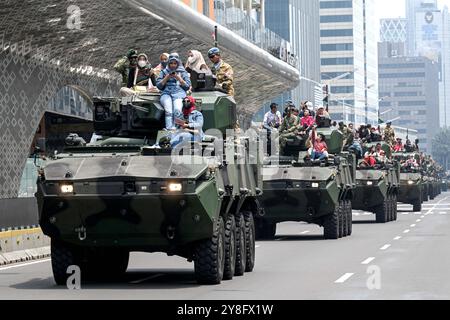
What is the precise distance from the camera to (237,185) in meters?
20.0

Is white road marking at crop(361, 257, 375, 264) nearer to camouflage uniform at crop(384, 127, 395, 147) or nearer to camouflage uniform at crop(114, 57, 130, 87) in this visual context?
camouflage uniform at crop(114, 57, 130, 87)

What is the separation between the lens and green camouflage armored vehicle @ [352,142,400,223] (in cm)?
4197

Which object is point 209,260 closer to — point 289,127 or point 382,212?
point 289,127

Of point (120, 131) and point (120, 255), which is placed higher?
point (120, 131)

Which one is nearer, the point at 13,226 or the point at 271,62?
the point at 13,226

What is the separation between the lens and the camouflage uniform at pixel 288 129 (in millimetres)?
32844

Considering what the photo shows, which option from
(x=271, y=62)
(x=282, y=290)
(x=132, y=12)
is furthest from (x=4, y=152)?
(x=271, y=62)

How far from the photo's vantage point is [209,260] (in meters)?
18.1

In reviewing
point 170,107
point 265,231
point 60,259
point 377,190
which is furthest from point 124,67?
point 377,190

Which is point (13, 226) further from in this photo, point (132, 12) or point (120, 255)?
point (132, 12)

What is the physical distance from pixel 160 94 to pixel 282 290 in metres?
4.13

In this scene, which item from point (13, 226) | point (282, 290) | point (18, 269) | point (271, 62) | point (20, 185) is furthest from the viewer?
point (271, 62)

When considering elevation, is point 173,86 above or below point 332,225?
above

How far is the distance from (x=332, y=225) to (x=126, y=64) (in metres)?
12.2
